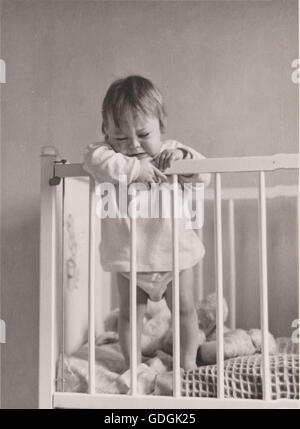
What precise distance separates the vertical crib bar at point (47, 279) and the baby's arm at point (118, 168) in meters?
0.08

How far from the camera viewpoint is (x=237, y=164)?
80cm

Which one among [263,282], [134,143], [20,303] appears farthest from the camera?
[20,303]

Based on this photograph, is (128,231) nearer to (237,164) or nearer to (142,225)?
(142,225)

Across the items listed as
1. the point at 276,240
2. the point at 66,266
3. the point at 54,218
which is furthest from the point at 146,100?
the point at 276,240

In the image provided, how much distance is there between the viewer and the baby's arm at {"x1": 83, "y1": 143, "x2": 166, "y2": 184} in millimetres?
822

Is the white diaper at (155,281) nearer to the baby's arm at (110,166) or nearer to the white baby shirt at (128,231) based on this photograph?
the white baby shirt at (128,231)

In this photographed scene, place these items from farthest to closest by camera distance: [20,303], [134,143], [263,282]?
[20,303] → [134,143] → [263,282]

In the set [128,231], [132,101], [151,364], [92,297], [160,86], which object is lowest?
[151,364]

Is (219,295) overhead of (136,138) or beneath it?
beneath

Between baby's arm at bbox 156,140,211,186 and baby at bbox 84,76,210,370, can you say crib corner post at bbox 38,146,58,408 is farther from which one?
baby's arm at bbox 156,140,211,186

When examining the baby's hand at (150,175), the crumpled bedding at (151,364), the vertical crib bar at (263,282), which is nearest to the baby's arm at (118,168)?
the baby's hand at (150,175)

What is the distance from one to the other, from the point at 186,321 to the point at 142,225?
0.19m

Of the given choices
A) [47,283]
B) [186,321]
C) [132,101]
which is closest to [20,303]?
[47,283]
